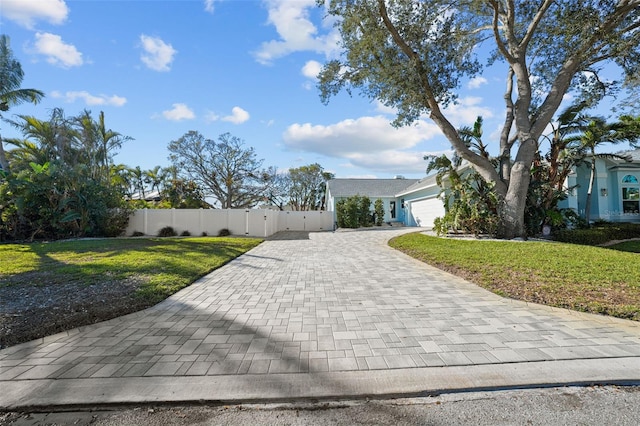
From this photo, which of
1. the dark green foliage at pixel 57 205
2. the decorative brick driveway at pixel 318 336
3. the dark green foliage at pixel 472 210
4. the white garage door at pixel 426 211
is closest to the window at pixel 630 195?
the white garage door at pixel 426 211

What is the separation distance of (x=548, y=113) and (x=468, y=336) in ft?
38.2

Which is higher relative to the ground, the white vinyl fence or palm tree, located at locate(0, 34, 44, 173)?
palm tree, located at locate(0, 34, 44, 173)

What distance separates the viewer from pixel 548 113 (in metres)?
11.3

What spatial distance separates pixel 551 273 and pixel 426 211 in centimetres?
1560

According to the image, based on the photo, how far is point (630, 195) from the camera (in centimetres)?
1641

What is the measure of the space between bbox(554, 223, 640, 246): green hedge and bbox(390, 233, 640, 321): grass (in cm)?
376

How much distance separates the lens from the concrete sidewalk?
2.49 meters

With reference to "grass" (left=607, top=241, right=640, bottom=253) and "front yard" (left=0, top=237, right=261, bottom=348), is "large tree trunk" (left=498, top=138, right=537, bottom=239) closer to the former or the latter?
"grass" (left=607, top=241, right=640, bottom=253)

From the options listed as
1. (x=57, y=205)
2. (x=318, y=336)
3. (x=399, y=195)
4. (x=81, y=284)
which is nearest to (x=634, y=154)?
(x=399, y=195)

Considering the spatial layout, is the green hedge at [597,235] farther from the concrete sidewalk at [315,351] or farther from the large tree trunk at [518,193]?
the concrete sidewalk at [315,351]

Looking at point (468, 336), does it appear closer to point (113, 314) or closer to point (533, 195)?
point (113, 314)

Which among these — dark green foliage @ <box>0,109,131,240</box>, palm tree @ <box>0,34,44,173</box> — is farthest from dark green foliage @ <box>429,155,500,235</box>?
palm tree @ <box>0,34,44,173</box>

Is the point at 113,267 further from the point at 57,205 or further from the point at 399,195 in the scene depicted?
the point at 399,195

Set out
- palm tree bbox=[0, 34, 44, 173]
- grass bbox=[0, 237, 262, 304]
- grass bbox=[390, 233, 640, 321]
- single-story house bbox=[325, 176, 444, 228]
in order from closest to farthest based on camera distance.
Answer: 1. grass bbox=[390, 233, 640, 321]
2. grass bbox=[0, 237, 262, 304]
3. palm tree bbox=[0, 34, 44, 173]
4. single-story house bbox=[325, 176, 444, 228]
